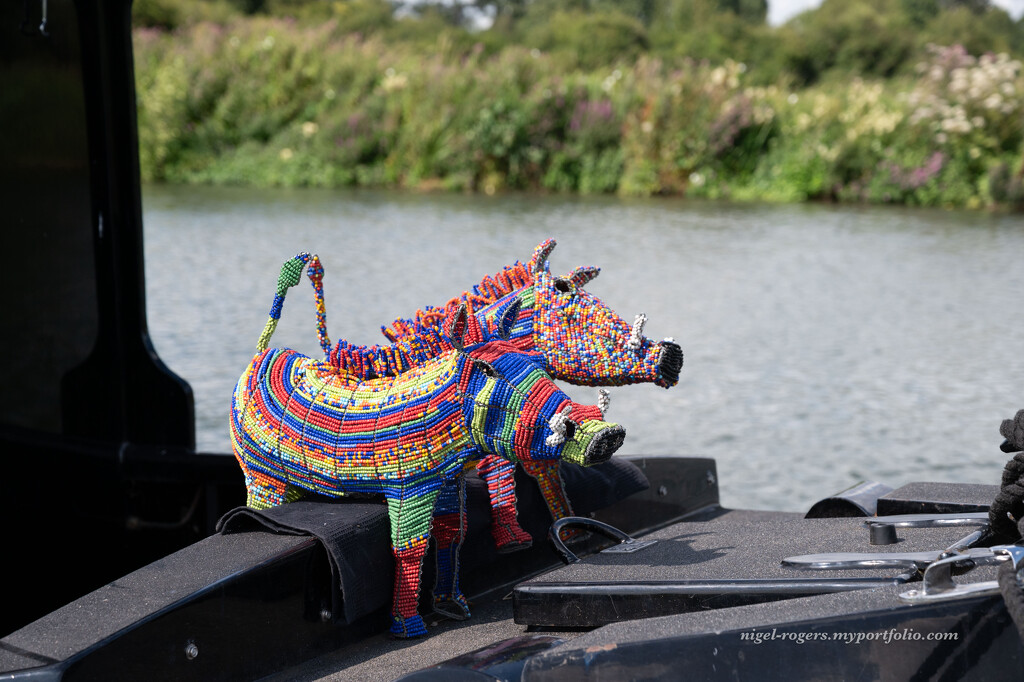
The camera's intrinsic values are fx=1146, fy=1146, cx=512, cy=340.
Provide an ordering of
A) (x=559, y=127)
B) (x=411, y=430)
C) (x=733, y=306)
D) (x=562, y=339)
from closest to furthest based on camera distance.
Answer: (x=411, y=430) → (x=562, y=339) → (x=733, y=306) → (x=559, y=127)

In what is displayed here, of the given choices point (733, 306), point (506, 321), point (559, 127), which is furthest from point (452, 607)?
point (559, 127)

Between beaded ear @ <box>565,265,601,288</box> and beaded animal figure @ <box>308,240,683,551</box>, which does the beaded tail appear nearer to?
beaded animal figure @ <box>308,240,683,551</box>

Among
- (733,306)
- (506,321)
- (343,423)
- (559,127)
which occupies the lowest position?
(733,306)

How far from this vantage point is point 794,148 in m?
10.4

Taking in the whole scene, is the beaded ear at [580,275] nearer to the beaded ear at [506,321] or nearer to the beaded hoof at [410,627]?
the beaded ear at [506,321]

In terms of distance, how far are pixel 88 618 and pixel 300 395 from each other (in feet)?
1.32

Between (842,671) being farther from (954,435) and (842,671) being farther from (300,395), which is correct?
(954,435)

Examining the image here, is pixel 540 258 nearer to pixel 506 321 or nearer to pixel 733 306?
pixel 506 321

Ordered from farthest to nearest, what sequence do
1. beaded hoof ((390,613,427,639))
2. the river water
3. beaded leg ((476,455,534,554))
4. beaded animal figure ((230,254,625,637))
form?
the river water, beaded leg ((476,455,534,554)), beaded hoof ((390,613,427,639)), beaded animal figure ((230,254,625,637))

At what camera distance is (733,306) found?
5.58 m

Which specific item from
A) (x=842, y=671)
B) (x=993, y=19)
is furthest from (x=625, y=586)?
(x=993, y=19)

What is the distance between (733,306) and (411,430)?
4.32 metres

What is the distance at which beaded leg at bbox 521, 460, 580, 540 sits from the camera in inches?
68.3

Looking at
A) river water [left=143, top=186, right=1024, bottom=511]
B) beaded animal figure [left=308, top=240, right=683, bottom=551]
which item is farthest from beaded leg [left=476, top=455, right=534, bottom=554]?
river water [left=143, top=186, right=1024, bottom=511]
